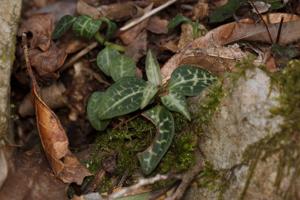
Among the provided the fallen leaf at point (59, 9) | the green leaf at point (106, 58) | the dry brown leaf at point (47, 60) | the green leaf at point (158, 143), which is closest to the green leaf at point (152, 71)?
the green leaf at point (158, 143)

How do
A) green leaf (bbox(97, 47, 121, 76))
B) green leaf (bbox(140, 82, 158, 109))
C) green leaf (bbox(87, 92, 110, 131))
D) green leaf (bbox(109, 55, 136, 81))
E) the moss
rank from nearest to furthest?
the moss → green leaf (bbox(140, 82, 158, 109)) → green leaf (bbox(87, 92, 110, 131)) → green leaf (bbox(109, 55, 136, 81)) → green leaf (bbox(97, 47, 121, 76))

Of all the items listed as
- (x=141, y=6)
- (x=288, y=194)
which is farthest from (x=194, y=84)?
(x=141, y=6)

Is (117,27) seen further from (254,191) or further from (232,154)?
(254,191)

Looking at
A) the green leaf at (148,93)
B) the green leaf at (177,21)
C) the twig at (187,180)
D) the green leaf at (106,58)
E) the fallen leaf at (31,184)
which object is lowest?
the fallen leaf at (31,184)

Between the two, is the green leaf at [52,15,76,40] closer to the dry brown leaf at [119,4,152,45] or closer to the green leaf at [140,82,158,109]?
the dry brown leaf at [119,4,152,45]

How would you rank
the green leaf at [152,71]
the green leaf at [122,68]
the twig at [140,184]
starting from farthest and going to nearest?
the green leaf at [122,68]
the green leaf at [152,71]
the twig at [140,184]

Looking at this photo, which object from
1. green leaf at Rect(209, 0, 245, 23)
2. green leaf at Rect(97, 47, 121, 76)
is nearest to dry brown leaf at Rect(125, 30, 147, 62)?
green leaf at Rect(97, 47, 121, 76)

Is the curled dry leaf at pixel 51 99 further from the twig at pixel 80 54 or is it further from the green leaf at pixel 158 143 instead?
the green leaf at pixel 158 143

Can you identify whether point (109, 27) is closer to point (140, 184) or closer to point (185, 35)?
point (185, 35)
